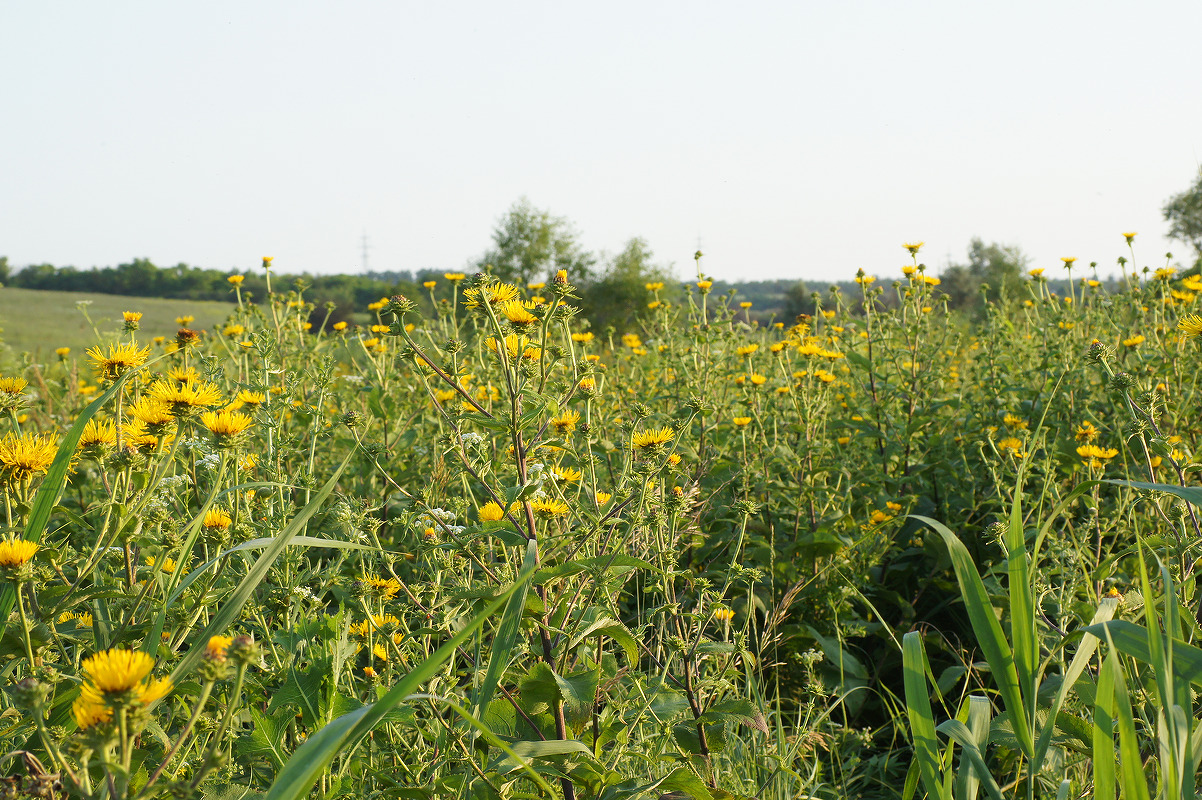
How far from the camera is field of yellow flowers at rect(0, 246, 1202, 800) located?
1.07m

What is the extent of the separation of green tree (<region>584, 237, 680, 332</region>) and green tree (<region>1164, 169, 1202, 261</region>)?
19722 mm

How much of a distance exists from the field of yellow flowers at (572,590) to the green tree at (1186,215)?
27106 millimetres

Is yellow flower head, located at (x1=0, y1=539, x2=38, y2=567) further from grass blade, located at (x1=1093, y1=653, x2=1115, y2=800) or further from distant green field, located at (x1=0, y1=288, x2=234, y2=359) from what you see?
distant green field, located at (x1=0, y1=288, x2=234, y2=359)

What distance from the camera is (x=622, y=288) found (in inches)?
1497

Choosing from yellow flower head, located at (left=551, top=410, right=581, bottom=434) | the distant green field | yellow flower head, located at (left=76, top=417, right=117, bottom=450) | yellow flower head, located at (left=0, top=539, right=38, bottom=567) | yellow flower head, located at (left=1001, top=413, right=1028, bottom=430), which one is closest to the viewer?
yellow flower head, located at (left=0, top=539, right=38, bottom=567)

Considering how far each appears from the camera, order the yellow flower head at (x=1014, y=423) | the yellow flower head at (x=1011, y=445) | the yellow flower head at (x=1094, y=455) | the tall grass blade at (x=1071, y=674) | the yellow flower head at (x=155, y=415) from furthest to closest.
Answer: the yellow flower head at (x=1014, y=423) → the yellow flower head at (x=1011, y=445) → the yellow flower head at (x=1094, y=455) → the yellow flower head at (x=155, y=415) → the tall grass blade at (x=1071, y=674)

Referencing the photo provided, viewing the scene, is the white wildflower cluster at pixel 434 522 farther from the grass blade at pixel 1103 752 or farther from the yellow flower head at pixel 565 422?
the grass blade at pixel 1103 752

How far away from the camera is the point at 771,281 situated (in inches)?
Answer: 2469

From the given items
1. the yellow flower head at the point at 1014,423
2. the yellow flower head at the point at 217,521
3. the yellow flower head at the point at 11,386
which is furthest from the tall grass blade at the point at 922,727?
the yellow flower head at the point at 1014,423

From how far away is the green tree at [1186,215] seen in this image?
2464 centimetres

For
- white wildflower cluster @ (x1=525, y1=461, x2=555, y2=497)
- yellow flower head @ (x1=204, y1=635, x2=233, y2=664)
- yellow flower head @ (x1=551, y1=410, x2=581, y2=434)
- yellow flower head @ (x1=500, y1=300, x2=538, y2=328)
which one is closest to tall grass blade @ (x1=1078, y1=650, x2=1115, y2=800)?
white wildflower cluster @ (x1=525, y1=461, x2=555, y2=497)

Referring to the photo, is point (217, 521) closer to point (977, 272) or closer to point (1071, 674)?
point (1071, 674)

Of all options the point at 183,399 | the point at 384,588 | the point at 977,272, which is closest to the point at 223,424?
the point at 183,399

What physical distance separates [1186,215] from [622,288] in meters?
22.6
